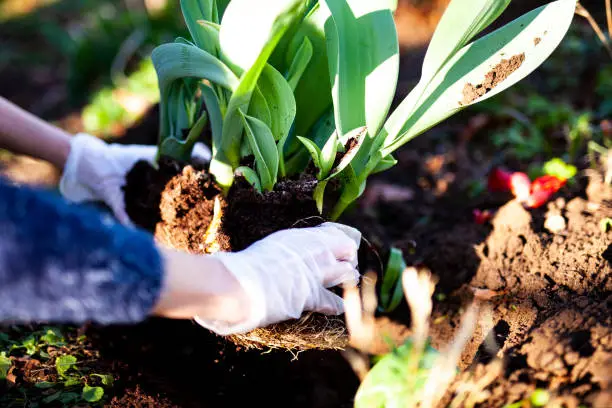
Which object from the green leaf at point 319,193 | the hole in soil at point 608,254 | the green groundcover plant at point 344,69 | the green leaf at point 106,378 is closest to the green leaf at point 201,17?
the green groundcover plant at point 344,69

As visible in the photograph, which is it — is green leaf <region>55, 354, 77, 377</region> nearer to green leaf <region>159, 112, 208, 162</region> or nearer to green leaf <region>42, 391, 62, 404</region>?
green leaf <region>42, 391, 62, 404</region>

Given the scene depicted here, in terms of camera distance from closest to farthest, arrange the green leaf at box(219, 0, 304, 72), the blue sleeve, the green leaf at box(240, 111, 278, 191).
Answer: the blue sleeve → the green leaf at box(219, 0, 304, 72) → the green leaf at box(240, 111, 278, 191)

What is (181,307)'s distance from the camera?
887mm

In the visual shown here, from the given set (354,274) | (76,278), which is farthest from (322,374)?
(76,278)

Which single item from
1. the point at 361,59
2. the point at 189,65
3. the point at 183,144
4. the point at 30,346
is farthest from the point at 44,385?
the point at 361,59

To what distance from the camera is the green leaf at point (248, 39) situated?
3.19 feet

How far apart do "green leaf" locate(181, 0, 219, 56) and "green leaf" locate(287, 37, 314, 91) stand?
6.4 inches

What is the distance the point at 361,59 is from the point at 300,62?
0.12 m

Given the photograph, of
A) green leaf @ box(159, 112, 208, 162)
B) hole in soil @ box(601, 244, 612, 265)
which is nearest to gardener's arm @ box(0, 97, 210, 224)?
green leaf @ box(159, 112, 208, 162)

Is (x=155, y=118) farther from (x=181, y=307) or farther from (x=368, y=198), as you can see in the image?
(x=181, y=307)

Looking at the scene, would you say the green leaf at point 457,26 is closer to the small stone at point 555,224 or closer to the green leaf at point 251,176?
the green leaf at point 251,176

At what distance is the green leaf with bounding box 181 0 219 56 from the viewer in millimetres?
1189

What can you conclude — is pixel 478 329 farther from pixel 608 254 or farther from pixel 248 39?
pixel 248 39

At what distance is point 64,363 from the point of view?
1236 millimetres
